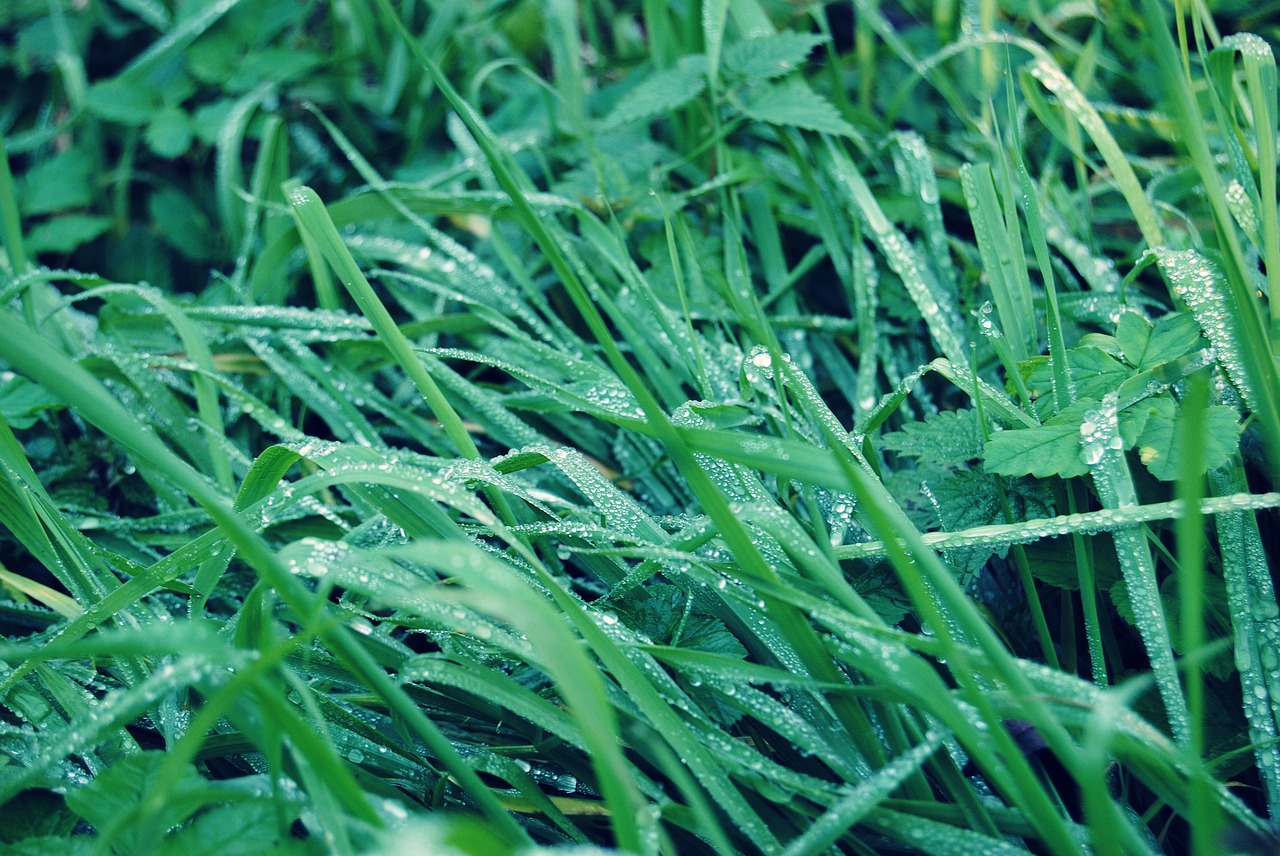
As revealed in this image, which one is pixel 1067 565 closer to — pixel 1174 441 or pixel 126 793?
pixel 1174 441

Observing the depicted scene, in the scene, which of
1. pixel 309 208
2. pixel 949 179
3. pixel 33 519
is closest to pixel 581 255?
pixel 309 208

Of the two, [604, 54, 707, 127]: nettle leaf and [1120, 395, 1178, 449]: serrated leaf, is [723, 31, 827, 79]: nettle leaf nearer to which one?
[604, 54, 707, 127]: nettle leaf

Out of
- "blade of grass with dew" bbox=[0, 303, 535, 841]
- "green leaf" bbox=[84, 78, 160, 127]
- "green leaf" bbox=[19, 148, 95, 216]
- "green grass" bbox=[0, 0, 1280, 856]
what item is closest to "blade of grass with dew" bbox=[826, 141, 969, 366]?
"green grass" bbox=[0, 0, 1280, 856]

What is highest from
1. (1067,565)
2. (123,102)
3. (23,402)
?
(123,102)

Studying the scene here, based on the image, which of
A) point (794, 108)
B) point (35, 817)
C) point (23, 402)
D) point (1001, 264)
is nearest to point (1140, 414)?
point (1001, 264)

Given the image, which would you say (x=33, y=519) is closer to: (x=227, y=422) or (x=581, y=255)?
(x=227, y=422)

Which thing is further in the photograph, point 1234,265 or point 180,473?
point 1234,265

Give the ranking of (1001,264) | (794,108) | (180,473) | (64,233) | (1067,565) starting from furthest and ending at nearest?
1. (64,233)
2. (794,108)
3. (1001,264)
4. (1067,565)
5. (180,473)
